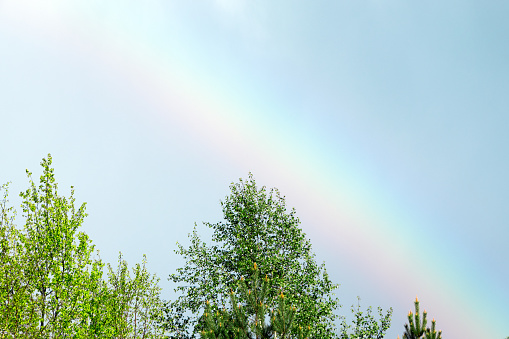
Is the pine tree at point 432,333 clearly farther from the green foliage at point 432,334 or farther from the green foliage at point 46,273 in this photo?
the green foliage at point 46,273

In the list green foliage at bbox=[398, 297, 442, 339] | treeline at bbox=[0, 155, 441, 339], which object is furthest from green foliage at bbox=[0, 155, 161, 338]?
green foliage at bbox=[398, 297, 442, 339]

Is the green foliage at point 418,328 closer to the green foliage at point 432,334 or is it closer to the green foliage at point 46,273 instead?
the green foliage at point 432,334

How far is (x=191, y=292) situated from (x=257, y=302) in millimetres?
13809

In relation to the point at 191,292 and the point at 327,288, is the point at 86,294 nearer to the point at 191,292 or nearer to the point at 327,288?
the point at 191,292

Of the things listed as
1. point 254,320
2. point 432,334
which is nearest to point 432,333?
point 432,334

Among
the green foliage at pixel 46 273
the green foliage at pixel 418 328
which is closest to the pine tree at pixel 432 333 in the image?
the green foliage at pixel 418 328

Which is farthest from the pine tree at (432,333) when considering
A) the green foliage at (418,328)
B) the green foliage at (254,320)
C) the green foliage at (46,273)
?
the green foliage at (46,273)

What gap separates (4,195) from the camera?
22.9 m

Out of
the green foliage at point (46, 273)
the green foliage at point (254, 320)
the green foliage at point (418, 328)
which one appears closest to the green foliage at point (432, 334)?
the green foliage at point (418, 328)

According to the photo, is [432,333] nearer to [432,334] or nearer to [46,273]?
[432,334]

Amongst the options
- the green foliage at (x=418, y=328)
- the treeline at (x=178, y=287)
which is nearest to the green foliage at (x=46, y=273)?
the treeline at (x=178, y=287)

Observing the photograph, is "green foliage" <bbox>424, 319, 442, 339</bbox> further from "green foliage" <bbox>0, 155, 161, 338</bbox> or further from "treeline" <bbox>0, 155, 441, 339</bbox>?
"green foliage" <bbox>0, 155, 161, 338</bbox>

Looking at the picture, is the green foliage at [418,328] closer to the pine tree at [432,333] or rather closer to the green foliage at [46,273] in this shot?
the pine tree at [432,333]

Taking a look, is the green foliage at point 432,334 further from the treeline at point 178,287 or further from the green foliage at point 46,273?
the green foliage at point 46,273
